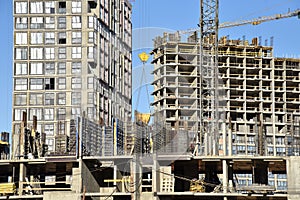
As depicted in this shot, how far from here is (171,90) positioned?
139125 millimetres

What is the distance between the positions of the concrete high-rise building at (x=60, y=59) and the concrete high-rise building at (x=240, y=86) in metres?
20.2

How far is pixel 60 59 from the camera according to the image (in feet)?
391

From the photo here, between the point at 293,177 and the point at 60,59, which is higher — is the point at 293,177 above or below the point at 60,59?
below

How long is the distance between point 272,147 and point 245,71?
1646 cm

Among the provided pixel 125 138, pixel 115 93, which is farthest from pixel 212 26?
pixel 125 138

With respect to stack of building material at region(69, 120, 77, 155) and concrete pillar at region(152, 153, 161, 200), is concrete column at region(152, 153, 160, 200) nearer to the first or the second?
concrete pillar at region(152, 153, 161, 200)

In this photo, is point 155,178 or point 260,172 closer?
point 155,178

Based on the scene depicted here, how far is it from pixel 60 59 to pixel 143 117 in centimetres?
5050

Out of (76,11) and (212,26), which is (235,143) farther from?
(76,11)

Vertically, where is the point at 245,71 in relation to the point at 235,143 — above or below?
above

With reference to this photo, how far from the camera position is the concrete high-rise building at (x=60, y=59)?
381 ft

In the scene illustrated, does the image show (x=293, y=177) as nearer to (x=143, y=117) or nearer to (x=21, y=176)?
(x=143, y=117)

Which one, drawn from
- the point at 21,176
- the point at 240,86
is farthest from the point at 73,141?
the point at 240,86

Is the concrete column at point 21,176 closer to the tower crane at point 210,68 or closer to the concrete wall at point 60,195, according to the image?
the concrete wall at point 60,195
